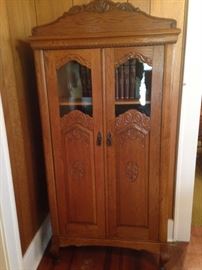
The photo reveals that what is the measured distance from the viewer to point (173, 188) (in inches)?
76.2

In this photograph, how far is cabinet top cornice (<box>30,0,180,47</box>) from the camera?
1371 mm

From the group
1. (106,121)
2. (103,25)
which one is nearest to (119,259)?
(106,121)

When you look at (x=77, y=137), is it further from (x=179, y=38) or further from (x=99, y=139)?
(x=179, y=38)

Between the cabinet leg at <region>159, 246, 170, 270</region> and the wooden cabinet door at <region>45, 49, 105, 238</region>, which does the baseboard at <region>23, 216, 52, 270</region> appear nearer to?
the wooden cabinet door at <region>45, 49, 105, 238</region>

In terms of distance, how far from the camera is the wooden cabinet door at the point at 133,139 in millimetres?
1437

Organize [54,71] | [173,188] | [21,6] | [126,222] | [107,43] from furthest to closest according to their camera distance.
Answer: [173,188] < [126,222] < [21,6] < [54,71] < [107,43]

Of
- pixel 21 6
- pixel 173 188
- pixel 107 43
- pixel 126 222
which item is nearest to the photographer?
pixel 107 43

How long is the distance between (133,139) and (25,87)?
779mm

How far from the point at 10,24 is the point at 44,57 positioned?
0.27m

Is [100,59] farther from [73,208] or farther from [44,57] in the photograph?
[73,208]

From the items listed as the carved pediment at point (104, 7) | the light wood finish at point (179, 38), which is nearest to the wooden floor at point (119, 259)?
the light wood finish at point (179, 38)

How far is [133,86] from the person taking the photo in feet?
5.00

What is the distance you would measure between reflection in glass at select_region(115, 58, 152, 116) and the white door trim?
2.19ft

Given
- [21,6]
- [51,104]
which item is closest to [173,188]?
[51,104]
